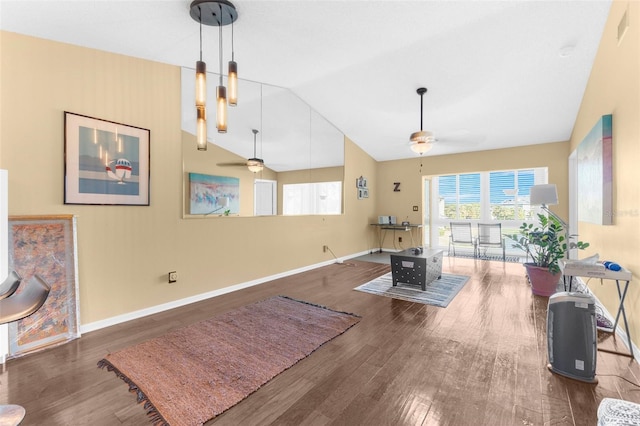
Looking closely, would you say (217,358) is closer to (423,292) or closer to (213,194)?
(213,194)

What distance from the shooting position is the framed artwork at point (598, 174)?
8.55ft

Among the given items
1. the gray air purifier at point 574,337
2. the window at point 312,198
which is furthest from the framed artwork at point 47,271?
the gray air purifier at point 574,337

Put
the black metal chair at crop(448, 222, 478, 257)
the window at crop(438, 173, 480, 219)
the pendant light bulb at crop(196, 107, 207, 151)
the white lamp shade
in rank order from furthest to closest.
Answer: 1. the window at crop(438, 173, 480, 219)
2. the black metal chair at crop(448, 222, 478, 257)
3. the white lamp shade
4. the pendant light bulb at crop(196, 107, 207, 151)

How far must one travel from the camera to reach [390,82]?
13.3 ft

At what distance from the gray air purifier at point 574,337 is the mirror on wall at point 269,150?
11.4 ft

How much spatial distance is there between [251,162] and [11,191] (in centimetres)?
239

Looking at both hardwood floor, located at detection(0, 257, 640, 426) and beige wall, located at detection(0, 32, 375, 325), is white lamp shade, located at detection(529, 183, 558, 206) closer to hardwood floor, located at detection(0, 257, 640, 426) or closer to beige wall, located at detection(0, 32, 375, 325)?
hardwood floor, located at detection(0, 257, 640, 426)

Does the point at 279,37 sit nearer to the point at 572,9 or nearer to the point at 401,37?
the point at 401,37

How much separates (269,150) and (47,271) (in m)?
2.89

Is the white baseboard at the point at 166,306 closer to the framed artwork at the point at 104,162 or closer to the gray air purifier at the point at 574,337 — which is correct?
the framed artwork at the point at 104,162

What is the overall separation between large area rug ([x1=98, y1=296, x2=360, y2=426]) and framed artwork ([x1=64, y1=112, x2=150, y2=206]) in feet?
4.73

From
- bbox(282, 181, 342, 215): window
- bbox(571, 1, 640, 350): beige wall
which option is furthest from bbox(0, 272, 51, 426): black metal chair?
bbox(571, 1, 640, 350): beige wall

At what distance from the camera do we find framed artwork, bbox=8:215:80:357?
7.36 feet

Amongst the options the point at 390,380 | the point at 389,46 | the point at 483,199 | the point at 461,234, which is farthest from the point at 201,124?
the point at 483,199
